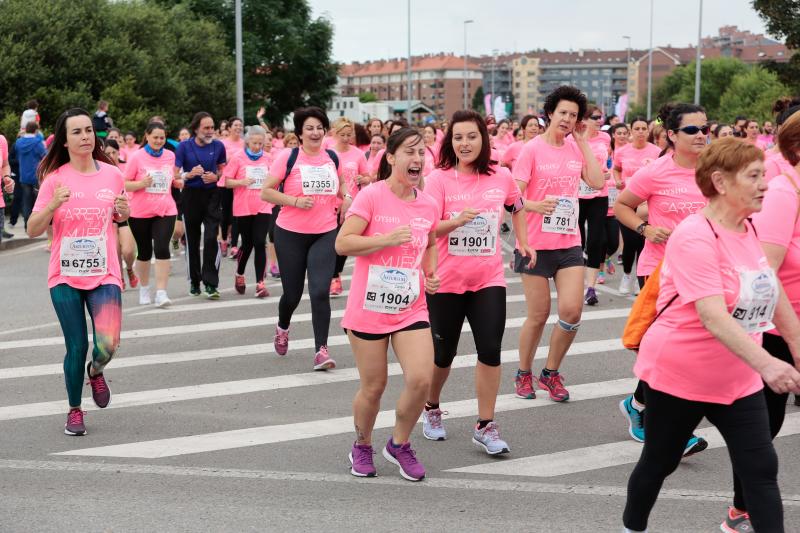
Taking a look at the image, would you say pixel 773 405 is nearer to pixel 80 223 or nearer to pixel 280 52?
pixel 80 223

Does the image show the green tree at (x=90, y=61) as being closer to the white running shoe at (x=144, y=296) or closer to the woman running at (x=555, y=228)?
the white running shoe at (x=144, y=296)

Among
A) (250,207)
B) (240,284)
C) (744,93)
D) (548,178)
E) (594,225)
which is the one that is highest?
(744,93)

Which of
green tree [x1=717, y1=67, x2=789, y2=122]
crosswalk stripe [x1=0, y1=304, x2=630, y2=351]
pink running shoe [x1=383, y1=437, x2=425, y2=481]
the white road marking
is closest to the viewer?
the white road marking

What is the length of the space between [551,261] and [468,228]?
4.60 ft

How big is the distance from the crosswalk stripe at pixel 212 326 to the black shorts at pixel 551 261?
11.3 ft

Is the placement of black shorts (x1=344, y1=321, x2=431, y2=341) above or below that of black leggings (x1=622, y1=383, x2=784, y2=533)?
above

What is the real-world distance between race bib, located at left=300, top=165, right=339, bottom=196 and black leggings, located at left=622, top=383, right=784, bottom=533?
542 centimetres

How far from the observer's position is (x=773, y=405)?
200 inches

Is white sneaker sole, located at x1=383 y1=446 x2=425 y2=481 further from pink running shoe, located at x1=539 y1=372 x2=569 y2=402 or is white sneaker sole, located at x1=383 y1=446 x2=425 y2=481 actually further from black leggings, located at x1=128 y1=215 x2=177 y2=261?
black leggings, located at x1=128 y1=215 x2=177 y2=261

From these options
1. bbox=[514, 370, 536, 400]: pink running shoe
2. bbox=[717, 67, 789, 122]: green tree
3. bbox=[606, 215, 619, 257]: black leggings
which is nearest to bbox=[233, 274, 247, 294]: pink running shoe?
bbox=[606, 215, 619, 257]: black leggings

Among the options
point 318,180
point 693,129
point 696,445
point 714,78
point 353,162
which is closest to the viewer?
point 696,445

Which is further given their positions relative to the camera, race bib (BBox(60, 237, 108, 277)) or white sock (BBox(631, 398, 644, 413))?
race bib (BBox(60, 237, 108, 277))

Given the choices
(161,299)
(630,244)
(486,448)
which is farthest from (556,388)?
(161,299)

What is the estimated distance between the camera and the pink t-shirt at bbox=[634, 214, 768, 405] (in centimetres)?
418
